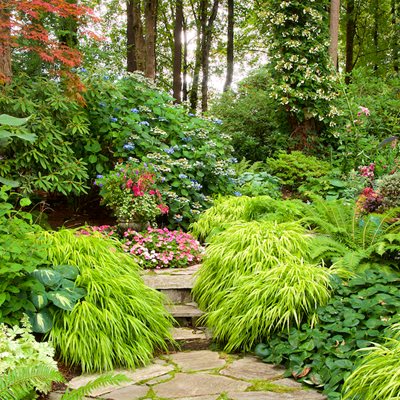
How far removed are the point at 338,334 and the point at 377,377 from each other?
0.68 meters

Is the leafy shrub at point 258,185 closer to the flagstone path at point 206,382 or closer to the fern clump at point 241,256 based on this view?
the fern clump at point 241,256

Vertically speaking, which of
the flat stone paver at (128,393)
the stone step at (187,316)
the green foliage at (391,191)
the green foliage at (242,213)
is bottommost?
the flat stone paver at (128,393)

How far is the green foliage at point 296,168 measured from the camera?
296 inches

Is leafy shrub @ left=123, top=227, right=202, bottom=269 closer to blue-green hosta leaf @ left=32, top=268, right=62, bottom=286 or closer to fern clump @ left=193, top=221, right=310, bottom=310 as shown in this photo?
fern clump @ left=193, top=221, right=310, bottom=310

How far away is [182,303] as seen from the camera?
4359 mm

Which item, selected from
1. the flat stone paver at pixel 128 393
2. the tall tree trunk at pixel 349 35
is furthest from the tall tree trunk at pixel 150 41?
the flat stone paver at pixel 128 393

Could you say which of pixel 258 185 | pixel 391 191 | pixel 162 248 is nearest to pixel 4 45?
pixel 162 248

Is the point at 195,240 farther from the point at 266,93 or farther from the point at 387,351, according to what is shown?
the point at 266,93

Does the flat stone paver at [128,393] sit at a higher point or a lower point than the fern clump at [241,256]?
lower

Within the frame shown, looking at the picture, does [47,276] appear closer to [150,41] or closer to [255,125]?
[255,125]

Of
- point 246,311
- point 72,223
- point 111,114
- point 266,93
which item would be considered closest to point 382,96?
point 266,93

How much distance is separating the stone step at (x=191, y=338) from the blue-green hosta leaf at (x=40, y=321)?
97 centimetres

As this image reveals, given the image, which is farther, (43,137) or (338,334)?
(43,137)

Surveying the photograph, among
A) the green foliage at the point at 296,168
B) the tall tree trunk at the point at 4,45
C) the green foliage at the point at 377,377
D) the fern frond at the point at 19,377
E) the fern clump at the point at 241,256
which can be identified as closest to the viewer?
the fern frond at the point at 19,377
